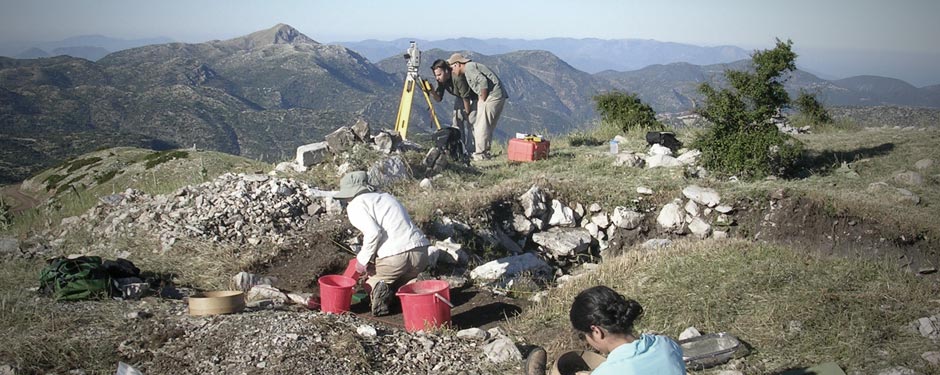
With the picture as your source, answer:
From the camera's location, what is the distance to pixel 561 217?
9.54 meters

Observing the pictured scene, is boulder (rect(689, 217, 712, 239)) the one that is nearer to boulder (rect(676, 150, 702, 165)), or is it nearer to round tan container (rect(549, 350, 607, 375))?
boulder (rect(676, 150, 702, 165))

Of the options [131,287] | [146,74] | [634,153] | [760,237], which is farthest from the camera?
[146,74]

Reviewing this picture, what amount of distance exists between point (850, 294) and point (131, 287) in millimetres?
6048

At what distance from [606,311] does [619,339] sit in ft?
0.62

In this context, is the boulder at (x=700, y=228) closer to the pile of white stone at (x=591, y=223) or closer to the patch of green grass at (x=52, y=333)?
the pile of white stone at (x=591, y=223)

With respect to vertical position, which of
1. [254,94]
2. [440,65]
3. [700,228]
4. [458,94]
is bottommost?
[254,94]

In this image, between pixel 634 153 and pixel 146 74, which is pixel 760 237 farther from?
pixel 146 74

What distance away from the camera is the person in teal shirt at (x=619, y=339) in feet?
10.4

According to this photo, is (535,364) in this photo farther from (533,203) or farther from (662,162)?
(662,162)

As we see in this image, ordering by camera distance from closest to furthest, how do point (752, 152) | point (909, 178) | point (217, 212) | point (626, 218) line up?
1. point (217, 212)
2. point (626, 218)
3. point (909, 178)
4. point (752, 152)

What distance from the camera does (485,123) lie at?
1223cm

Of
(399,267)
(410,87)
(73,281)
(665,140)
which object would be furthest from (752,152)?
(73,281)

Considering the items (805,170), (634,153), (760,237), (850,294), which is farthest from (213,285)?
(805,170)

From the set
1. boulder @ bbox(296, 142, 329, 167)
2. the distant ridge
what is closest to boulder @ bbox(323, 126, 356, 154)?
boulder @ bbox(296, 142, 329, 167)
